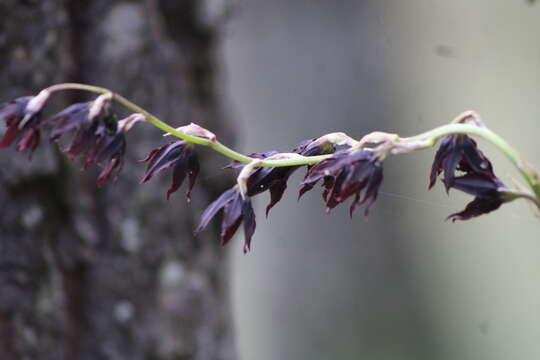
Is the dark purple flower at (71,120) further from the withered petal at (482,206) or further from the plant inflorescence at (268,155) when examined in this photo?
the withered petal at (482,206)

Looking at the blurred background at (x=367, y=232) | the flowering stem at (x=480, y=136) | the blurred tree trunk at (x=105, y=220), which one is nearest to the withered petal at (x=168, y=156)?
the flowering stem at (x=480, y=136)

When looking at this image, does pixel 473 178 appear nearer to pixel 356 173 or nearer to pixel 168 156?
pixel 356 173

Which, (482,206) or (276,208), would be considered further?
(276,208)

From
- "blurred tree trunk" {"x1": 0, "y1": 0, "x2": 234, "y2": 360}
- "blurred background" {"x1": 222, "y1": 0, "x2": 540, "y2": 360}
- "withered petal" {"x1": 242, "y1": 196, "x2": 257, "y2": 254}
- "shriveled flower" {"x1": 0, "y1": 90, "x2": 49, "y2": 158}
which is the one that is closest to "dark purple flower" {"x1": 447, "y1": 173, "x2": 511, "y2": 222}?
"withered petal" {"x1": 242, "y1": 196, "x2": 257, "y2": 254}

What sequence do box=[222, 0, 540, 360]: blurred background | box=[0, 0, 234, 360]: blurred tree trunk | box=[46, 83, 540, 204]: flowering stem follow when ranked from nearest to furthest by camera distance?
1. box=[46, 83, 540, 204]: flowering stem
2. box=[0, 0, 234, 360]: blurred tree trunk
3. box=[222, 0, 540, 360]: blurred background

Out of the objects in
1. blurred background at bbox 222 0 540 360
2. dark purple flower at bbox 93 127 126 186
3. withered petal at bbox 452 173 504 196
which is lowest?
blurred background at bbox 222 0 540 360

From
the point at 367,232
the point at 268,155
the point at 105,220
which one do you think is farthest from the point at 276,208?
the point at 268,155

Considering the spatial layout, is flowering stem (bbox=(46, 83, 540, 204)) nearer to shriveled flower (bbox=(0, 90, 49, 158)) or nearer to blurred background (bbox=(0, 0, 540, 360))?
shriveled flower (bbox=(0, 90, 49, 158))
